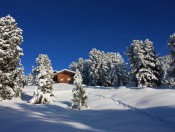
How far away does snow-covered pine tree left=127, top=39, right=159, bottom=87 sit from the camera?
61.2 meters

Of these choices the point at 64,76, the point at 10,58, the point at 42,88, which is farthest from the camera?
the point at 64,76

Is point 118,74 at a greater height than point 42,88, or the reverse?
point 118,74

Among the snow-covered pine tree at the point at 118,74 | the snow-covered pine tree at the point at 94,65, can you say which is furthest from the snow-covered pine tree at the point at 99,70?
the snow-covered pine tree at the point at 118,74

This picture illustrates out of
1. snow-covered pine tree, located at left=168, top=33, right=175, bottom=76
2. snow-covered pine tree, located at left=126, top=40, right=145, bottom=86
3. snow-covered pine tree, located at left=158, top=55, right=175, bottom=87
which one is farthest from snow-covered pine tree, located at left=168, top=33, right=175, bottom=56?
snow-covered pine tree, located at left=126, top=40, right=145, bottom=86

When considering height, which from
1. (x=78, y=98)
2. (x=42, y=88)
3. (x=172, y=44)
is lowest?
Answer: (x=78, y=98)

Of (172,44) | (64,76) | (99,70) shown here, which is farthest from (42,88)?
(64,76)

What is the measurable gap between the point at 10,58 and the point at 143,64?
112 ft

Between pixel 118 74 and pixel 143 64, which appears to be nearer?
pixel 143 64

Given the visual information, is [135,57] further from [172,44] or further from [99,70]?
[99,70]

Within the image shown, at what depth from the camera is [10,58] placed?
36875 millimetres

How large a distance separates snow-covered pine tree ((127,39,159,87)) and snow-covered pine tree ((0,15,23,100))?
30919 mm

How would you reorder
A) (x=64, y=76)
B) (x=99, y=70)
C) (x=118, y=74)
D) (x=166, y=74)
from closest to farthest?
(x=166, y=74)
(x=118, y=74)
(x=99, y=70)
(x=64, y=76)

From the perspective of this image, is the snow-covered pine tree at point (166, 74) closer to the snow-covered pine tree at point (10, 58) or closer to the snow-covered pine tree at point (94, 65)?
the snow-covered pine tree at point (94, 65)

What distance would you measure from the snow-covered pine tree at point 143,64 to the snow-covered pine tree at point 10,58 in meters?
30.9
